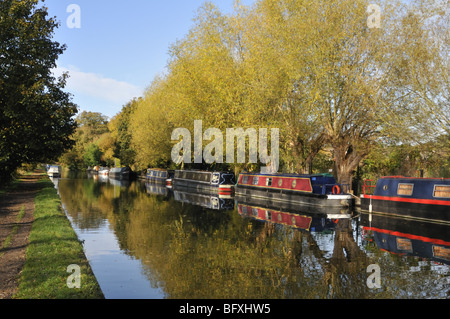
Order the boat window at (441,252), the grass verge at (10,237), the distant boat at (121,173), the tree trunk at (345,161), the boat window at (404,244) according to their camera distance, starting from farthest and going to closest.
A: the distant boat at (121,173) → the tree trunk at (345,161) → the boat window at (404,244) → the boat window at (441,252) → the grass verge at (10,237)

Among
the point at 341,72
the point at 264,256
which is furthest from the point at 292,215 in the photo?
the point at 264,256

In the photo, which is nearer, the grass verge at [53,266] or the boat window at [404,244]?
the grass verge at [53,266]

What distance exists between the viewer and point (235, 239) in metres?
15.3

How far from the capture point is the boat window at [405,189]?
19.6m

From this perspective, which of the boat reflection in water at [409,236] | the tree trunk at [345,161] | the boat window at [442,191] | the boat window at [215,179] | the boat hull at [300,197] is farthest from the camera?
the boat window at [215,179]

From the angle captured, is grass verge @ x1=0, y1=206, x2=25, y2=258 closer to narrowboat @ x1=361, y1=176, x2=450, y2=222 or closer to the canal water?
the canal water

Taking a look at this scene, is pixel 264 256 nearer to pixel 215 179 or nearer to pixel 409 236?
pixel 409 236

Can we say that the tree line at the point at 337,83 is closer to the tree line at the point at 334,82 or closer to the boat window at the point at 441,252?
the tree line at the point at 334,82

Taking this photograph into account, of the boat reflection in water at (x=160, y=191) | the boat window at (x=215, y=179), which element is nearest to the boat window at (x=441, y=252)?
the boat window at (x=215, y=179)

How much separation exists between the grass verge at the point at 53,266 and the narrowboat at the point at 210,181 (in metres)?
21.6

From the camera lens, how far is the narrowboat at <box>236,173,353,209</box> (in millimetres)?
22953

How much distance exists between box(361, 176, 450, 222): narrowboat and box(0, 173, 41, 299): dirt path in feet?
55.6
